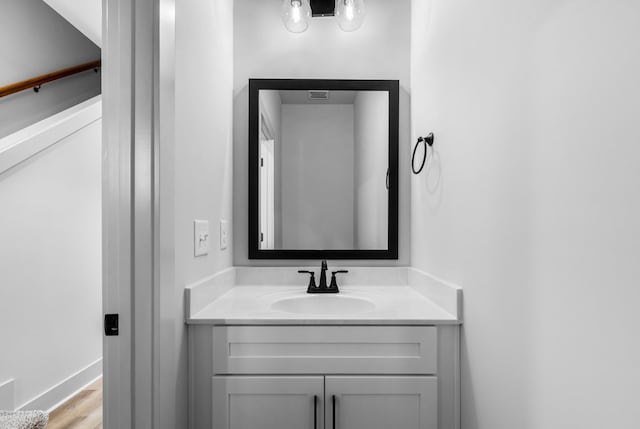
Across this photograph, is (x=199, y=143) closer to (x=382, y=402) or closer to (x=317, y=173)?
(x=317, y=173)

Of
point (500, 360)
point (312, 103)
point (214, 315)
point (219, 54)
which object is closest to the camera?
point (500, 360)

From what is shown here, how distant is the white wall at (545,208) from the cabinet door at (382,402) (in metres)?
0.12

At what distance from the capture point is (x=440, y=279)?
1.32 meters

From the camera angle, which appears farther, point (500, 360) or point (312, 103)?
point (312, 103)

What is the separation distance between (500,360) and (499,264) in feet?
0.79

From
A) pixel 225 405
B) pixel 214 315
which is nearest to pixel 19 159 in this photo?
pixel 214 315

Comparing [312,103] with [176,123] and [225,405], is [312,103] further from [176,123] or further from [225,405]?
[225,405]

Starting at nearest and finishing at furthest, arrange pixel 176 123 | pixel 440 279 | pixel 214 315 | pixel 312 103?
pixel 176 123
pixel 214 315
pixel 440 279
pixel 312 103

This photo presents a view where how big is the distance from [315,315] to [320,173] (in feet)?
2.26

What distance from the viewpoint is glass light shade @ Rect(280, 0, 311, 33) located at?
5.34ft

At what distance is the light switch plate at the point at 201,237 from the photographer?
1203 mm

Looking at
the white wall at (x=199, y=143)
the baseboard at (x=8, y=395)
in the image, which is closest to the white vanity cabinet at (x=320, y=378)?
the white wall at (x=199, y=143)

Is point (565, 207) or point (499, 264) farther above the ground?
point (565, 207)

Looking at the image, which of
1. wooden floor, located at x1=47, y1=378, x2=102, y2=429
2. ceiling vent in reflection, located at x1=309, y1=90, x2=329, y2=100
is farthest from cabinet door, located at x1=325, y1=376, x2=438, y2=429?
wooden floor, located at x1=47, y1=378, x2=102, y2=429
